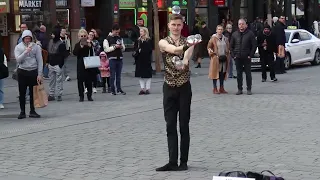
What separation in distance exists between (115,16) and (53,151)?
26473 millimetres

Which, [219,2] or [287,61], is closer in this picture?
[287,61]

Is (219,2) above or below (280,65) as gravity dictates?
above

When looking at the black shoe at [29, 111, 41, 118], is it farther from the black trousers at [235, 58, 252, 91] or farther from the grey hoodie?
the black trousers at [235, 58, 252, 91]

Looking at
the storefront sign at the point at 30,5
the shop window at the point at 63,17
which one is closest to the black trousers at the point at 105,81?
the storefront sign at the point at 30,5

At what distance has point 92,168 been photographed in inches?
363

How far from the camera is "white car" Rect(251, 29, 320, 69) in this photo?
26639mm

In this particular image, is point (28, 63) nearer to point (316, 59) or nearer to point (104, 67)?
point (104, 67)

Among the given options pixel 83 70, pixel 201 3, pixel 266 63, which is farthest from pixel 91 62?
pixel 201 3

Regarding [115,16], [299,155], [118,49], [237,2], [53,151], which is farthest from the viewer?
[115,16]

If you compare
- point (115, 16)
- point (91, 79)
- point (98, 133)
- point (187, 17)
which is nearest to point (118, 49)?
point (91, 79)

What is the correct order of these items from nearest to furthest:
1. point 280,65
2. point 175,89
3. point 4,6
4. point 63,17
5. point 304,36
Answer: point 175,89
point 280,65
point 304,36
point 4,6
point 63,17

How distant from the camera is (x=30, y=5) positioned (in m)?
31.6

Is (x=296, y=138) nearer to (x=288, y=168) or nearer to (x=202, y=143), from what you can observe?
(x=202, y=143)

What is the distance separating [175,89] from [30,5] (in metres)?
23.7
